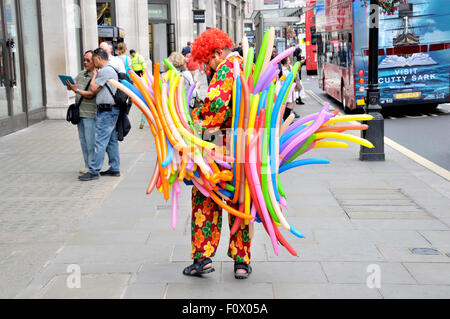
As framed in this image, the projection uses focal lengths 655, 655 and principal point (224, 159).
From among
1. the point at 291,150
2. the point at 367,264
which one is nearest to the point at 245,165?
the point at 291,150

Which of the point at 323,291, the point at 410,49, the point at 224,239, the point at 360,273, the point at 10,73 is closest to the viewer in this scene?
the point at 323,291

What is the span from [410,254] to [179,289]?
1.92 meters

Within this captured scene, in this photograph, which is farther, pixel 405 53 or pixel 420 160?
pixel 405 53

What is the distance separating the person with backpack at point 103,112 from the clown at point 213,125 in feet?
12.7

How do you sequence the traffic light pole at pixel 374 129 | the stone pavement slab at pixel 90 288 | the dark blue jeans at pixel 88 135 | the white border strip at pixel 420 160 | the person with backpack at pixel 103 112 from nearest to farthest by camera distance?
the stone pavement slab at pixel 90 288, the person with backpack at pixel 103 112, the dark blue jeans at pixel 88 135, the white border strip at pixel 420 160, the traffic light pole at pixel 374 129

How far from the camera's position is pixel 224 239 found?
573 cm

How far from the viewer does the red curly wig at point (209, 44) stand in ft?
14.4

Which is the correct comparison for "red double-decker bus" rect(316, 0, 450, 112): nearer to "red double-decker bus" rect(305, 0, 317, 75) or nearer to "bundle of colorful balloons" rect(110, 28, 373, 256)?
"bundle of colorful balloons" rect(110, 28, 373, 256)

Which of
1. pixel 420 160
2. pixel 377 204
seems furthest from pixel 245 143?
pixel 420 160

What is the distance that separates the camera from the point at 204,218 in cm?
Answer: 453

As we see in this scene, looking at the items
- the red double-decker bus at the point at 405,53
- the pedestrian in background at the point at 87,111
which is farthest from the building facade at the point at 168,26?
the pedestrian in background at the point at 87,111

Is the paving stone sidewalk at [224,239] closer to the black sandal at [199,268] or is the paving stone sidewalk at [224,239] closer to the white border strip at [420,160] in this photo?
the black sandal at [199,268]

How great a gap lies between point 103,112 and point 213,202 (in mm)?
4184

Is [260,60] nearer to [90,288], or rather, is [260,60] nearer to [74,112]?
[90,288]
